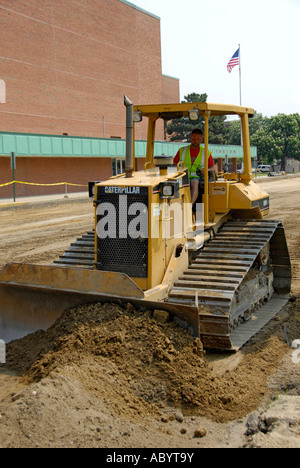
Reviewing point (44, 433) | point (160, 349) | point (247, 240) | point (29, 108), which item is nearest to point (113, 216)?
point (160, 349)

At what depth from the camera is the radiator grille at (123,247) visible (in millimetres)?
6102

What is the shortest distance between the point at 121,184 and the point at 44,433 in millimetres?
2963

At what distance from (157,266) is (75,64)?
36.8 meters

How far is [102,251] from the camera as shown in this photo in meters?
6.35

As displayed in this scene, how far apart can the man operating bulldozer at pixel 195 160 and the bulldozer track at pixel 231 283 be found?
0.83 m

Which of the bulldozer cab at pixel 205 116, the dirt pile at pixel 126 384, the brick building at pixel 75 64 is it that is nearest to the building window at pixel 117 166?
the brick building at pixel 75 64

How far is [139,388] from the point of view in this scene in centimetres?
498

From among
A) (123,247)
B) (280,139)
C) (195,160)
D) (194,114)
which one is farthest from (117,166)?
(123,247)

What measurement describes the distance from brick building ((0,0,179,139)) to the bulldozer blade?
29.4 meters

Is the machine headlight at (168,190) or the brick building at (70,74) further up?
the brick building at (70,74)

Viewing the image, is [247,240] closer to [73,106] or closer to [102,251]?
[102,251]

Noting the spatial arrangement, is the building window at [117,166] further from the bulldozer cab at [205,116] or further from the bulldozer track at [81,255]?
the bulldozer track at [81,255]

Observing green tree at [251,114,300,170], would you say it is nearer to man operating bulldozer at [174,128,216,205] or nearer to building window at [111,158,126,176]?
building window at [111,158,126,176]

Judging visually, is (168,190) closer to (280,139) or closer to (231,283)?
(231,283)
